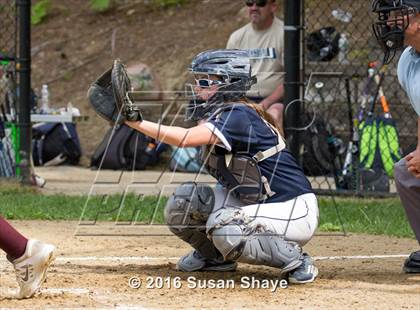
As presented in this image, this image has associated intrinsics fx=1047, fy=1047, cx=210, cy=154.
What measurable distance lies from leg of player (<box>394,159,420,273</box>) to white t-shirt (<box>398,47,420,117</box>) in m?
0.38

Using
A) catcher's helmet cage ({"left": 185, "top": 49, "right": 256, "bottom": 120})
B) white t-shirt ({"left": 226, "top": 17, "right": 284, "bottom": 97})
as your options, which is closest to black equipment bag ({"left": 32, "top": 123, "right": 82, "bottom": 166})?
white t-shirt ({"left": 226, "top": 17, "right": 284, "bottom": 97})

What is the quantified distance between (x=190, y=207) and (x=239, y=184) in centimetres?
30

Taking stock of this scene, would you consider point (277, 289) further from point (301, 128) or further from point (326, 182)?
point (326, 182)

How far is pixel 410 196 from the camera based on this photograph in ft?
19.7

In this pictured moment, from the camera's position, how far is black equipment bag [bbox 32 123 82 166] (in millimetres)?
13016

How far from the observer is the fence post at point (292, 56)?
9.88 metres

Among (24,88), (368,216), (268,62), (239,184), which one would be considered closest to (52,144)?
(24,88)

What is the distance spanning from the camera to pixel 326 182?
10.9m

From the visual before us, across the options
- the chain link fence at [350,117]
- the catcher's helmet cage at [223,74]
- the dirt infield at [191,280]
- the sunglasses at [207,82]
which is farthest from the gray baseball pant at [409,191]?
the chain link fence at [350,117]

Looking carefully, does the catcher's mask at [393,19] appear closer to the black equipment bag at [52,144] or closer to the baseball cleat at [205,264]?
the baseball cleat at [205,264]

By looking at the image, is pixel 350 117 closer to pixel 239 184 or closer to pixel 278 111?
pixel 278 111

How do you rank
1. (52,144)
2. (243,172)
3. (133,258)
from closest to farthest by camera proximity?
1. (243,172)
2. (133,258)
3. (52,144)

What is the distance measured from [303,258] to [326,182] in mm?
5168

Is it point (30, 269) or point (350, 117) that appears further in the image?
point (350, 117)
